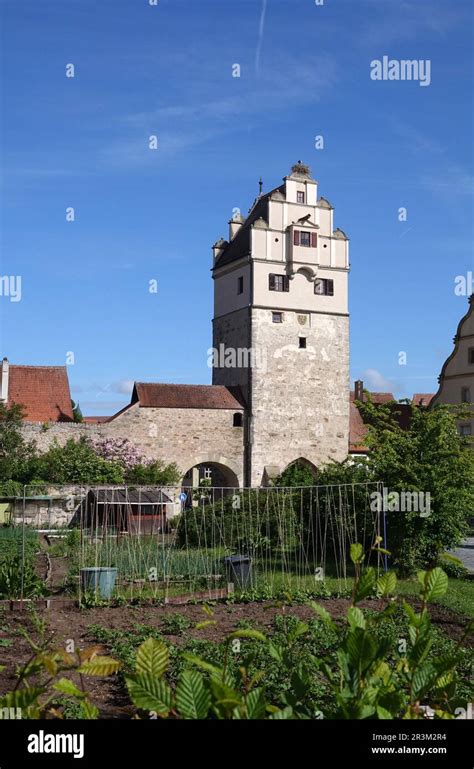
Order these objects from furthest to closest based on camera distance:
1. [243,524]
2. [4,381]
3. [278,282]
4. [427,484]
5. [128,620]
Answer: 1. [278,282]
2. [4,381]
3. [243,524]
4. [427,484]
5. [128,620]

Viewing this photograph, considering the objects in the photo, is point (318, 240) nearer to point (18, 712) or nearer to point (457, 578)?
point (457, 578)

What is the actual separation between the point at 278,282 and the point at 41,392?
→ 10829 millimetres

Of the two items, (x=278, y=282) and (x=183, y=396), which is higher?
(x=278, y=282)

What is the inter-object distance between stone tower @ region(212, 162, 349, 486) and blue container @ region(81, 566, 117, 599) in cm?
2241

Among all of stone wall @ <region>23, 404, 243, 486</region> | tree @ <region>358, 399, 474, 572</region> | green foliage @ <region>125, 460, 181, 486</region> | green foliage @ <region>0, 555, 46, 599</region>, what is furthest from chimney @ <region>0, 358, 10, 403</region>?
green foliage @ <region>0, 555, 46, 599</region>

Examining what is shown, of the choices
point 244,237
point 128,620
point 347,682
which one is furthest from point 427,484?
point 244,237

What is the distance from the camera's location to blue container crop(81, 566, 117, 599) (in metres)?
11.9

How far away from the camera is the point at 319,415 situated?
35719 millimetres

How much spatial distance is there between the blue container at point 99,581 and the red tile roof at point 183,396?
2108 centimetres

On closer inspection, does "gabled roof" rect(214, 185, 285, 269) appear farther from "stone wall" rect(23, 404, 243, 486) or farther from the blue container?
the blue container

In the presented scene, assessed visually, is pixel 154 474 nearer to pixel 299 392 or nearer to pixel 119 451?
pixel 119 451

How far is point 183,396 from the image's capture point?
3412 centimetres
